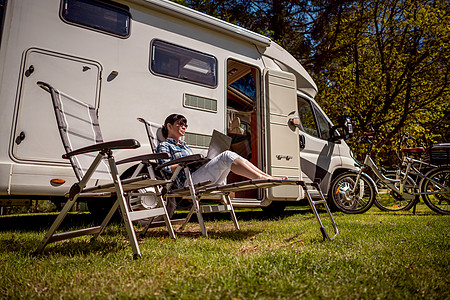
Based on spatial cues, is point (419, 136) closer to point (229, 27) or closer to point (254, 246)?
point (229, 27)

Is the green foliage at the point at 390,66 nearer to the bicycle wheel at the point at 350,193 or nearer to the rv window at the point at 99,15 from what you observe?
the bicycle wheel at the point at 350,193

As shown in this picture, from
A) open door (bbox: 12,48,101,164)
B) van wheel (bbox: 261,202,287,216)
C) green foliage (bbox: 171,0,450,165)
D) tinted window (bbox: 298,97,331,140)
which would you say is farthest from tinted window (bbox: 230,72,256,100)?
green foliage (bbox: 171,0,450,165)

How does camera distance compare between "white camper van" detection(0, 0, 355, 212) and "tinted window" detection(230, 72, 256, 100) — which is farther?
"tinted window" detection(230, 72, 256, 100)

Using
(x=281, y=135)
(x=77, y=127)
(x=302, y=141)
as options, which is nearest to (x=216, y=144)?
(x=77, y=127)

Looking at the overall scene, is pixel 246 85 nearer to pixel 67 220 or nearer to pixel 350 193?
pixel 350 193

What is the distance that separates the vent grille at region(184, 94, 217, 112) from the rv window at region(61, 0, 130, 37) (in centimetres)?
99

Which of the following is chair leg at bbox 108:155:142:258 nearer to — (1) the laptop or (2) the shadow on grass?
(1) the laptop

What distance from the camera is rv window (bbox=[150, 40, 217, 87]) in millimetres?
3796

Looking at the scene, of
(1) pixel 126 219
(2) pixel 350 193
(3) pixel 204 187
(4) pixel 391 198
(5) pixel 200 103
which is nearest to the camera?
(1) pixel 126 219

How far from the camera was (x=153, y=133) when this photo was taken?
3557 mm

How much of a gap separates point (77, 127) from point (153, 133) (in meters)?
0.95

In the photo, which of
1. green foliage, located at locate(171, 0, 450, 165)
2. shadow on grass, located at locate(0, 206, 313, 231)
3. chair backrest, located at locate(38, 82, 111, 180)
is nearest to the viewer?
chair backrest, located at locate(38, 82, 111, 180)

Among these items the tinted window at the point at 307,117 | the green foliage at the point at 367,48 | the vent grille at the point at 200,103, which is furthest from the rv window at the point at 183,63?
the green foliage at the point at 367,48

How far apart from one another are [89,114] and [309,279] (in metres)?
2.36
